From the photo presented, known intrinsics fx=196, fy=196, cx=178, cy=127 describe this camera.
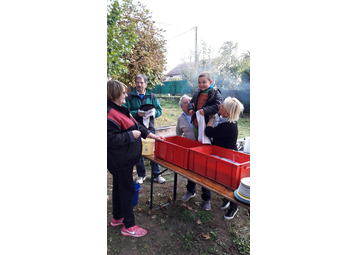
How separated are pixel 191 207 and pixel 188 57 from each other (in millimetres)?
8159

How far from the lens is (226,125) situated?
8.28 feet

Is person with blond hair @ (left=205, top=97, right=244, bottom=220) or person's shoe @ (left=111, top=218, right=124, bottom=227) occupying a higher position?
person with blond hair @ (left=205, top=97, right=244, bottom=220)

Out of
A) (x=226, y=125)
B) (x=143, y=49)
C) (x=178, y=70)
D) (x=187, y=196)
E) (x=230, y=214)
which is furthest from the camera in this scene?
(x=178, y=70)

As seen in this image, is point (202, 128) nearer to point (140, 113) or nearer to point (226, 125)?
point (226, 125)

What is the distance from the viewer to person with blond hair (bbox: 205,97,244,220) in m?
2.44

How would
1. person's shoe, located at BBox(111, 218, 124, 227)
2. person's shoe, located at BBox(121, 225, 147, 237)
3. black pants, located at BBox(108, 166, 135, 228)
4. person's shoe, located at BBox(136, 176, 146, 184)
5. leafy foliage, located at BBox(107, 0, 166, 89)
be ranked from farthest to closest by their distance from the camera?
leafy foliage, located at BBox(107, 0, 166, 89) → person's shoe, located at BBox(136, 176, 146, 184) → person's shoe, located at BBox(111, 218, 124, 227) → person's shoe, located at BBox(121, 225, 147, 237) → black pants, located at BBox(108, 166, 135, 228)

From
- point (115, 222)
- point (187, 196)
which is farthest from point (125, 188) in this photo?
point (187, 196)

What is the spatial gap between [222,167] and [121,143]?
3.27ft

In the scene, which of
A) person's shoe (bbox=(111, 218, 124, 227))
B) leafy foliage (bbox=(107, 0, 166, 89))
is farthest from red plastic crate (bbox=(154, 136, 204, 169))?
leafy foliage (bbox=(107, 0, 166, 89))

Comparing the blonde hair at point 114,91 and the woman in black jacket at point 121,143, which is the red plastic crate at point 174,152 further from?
the blonde hair at point 114,91

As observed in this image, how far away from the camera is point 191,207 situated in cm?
308

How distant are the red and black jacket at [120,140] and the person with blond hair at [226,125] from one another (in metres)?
1.02

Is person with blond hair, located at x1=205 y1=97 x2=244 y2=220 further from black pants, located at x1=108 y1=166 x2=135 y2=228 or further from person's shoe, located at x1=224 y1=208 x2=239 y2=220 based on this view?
black pants, located at x1=108 y1=166 x2=135 y2=228
